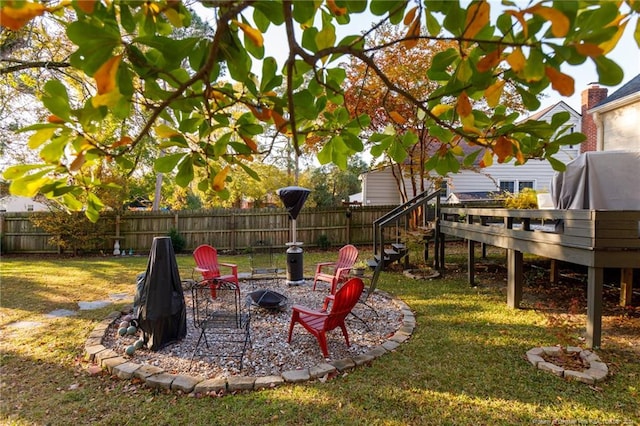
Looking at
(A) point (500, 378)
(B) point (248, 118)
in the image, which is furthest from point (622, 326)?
(B) point (248, 118)

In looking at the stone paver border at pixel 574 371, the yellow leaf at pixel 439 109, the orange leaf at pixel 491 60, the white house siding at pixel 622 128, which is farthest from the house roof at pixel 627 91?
the orange leaf at pixel 491 60

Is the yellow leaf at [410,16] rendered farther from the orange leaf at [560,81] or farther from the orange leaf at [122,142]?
the orange leaf at [122,142]

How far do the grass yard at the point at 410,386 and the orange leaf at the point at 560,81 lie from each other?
265 centimetres

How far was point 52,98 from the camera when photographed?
0.69 meters

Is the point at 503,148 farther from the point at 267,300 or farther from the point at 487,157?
the point at 267,300

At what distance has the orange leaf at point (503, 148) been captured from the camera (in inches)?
37.8

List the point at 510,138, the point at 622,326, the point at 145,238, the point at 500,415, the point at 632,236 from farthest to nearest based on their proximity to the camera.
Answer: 1. the point at 145,238
2. the point at 622,326
3. the point at 632,236
4. the point at 500,415
5. the point at 510,138

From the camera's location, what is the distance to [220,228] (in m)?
12.6

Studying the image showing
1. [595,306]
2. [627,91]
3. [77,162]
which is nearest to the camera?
[77,162]

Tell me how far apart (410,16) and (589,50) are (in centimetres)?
47

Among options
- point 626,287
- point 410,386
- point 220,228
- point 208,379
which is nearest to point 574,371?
point 410,386

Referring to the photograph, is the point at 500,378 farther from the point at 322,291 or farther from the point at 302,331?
the point at 322,291

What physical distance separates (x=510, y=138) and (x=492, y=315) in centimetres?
476

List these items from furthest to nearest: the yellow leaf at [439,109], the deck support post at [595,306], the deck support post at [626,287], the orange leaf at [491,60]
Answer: the deck support post at [626,287], the deck support post at [595,306], the yellow leaf at [439,109], the orange leaf at [491,60]
